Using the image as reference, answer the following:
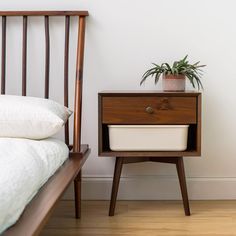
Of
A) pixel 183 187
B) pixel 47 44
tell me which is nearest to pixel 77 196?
pixel 183 187

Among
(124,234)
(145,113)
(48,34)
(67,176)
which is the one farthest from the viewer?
(48,34)

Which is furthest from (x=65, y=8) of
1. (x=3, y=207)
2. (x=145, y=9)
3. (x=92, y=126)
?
(x=3, y=207)

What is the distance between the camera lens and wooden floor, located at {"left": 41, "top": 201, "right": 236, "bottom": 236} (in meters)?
1.88

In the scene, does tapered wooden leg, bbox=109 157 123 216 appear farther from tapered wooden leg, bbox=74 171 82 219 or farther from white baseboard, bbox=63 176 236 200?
white baseboard, bbox=63 176 236 200

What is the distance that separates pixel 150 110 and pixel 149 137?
12cm

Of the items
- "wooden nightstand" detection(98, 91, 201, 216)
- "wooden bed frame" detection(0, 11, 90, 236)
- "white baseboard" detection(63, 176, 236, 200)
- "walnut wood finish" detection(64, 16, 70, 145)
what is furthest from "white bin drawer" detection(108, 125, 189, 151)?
"white baseboard" detection(63, 176, 236, 200)

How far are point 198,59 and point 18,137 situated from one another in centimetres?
104

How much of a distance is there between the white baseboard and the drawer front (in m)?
0.48

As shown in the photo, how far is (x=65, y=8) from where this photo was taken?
2320 mm

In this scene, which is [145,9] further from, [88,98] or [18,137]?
[18,137]

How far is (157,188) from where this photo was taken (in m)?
2.38

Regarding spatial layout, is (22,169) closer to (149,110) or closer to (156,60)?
(149,110)

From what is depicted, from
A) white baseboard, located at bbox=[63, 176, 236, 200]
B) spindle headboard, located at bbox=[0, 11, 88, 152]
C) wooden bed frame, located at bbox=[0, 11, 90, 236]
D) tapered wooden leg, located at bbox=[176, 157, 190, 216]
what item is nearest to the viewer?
wooden bed frame, located at bbox=[0, 11, 90, 236]

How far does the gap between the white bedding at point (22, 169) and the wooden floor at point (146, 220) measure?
34 cm
